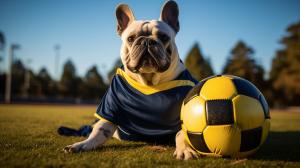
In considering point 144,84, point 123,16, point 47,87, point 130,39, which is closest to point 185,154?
point 144,84

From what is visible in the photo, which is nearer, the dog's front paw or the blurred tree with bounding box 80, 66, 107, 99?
the dog's front paw

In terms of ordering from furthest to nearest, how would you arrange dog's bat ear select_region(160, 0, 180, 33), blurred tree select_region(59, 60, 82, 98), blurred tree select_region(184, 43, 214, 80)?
blurred tree select_region(59, 60, 82, 98) < blurred tree select_region(184, 43, 214, 80) < dog's bat ear select_region(160, 0, 180, 33)

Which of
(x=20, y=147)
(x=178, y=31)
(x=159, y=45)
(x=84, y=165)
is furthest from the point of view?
(x=178, y=31)

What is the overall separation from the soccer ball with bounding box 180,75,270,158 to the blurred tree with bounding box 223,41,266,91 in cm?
4874

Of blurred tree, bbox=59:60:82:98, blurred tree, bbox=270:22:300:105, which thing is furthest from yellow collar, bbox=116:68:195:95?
blurred tree, bbox=59:60:82:98

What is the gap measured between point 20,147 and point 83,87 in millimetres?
57514

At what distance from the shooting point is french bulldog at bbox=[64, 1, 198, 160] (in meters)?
4.07

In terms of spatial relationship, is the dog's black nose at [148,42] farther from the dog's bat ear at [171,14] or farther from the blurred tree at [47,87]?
the blurred tree at [47,87]

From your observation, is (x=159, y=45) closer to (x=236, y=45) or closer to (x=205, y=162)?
(x=205, y=162)

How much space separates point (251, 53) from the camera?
52.5 meters

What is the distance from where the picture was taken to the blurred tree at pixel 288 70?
47031mm

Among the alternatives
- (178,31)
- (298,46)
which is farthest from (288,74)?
(178,31)

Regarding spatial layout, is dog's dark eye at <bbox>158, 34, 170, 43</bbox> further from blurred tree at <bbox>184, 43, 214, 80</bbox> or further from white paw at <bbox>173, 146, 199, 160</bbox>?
blurred tree at <bbox>184, 43, 214, 80</bbox>

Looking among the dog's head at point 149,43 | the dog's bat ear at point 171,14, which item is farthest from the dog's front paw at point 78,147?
the dog's bat ear at point 171,14
